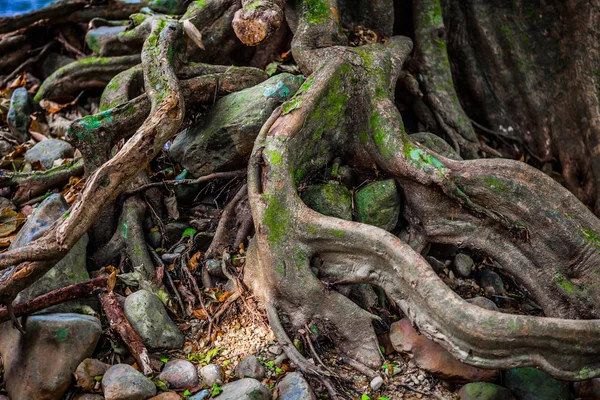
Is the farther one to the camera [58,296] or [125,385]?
[58,296]

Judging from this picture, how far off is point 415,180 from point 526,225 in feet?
2.92

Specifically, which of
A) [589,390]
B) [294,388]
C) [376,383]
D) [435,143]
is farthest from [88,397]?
[435,143]

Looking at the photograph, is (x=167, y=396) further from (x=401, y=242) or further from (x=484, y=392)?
(x=484, y=392)

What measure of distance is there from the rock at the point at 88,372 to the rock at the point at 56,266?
0.49m

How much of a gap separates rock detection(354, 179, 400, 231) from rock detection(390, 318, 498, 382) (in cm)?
93

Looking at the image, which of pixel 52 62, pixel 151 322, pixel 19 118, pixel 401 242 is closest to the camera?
pixel 401 242

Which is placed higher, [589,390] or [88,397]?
[88,397]

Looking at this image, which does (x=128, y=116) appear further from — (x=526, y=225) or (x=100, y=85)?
(x=526, y=225)

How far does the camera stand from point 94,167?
14.0 feet

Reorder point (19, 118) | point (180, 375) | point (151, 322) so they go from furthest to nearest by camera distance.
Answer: point (19, 118)
point (151, 322)
point (180, 375)

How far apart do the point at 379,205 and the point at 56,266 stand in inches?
96.7

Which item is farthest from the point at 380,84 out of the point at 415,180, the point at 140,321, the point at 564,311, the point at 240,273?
the point at 140,321

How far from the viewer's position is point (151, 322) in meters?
3.62

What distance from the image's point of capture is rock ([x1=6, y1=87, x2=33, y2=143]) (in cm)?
589
